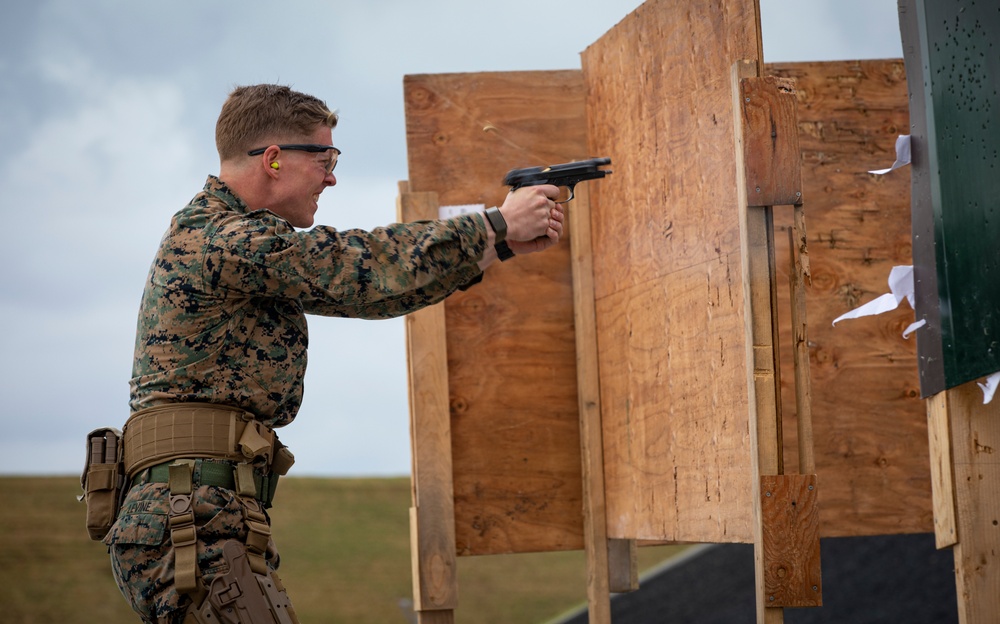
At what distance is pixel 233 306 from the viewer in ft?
9.05

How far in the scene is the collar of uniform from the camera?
2936 mm

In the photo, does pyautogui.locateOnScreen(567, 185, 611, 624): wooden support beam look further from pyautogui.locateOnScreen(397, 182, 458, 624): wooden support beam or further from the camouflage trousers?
the camouflage trousers

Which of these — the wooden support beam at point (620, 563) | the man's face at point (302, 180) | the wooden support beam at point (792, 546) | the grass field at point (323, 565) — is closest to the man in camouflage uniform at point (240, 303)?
the man's face at point (302, 180)

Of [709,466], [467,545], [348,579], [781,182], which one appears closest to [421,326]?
[467,545]

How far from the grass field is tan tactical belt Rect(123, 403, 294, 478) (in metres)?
4.53

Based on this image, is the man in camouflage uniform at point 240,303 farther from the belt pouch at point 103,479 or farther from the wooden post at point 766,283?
the wooden post at point 766,283

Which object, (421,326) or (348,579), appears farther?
(348,579)

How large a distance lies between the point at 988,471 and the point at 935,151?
0.97 meters

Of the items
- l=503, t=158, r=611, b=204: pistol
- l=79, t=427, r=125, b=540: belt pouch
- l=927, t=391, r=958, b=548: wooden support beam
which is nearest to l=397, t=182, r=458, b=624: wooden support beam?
l=503, t=158, r=611, b=204: pistol

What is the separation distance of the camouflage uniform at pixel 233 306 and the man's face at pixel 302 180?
0.21 metres

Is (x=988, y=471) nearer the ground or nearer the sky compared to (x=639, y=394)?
nearer the ground

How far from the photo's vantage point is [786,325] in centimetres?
464

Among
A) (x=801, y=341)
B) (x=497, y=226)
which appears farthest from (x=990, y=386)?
(x=497, y=226)

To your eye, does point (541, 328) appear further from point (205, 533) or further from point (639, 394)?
point (205, 533)
